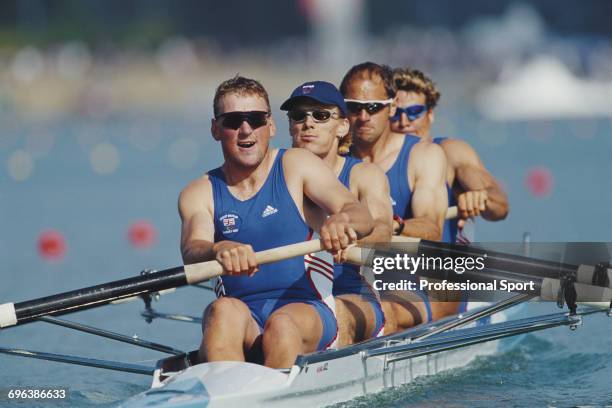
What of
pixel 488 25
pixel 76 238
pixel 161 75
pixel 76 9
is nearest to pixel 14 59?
pixel 161 75

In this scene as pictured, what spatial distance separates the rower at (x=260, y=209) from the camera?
6820 millimetres

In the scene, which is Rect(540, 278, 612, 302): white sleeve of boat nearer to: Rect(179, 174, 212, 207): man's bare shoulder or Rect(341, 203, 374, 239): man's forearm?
Rect(341, 203, 374, 239): man's forearm

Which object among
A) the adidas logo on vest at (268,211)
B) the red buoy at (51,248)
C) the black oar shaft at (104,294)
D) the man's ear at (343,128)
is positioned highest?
the man's ear at (343,128)

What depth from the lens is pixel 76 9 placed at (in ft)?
222

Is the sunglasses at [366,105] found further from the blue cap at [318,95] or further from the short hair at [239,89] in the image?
the short hair at [239,89]

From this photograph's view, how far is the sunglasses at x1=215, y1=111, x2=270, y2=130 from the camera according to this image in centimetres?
688

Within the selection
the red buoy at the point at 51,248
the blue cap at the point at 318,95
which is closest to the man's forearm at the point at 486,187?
the blue cap at the point at 318,95

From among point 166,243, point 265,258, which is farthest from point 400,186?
point 166,243

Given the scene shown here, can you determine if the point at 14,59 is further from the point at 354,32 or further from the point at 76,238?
the point at 76,238

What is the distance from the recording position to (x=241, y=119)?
688cm

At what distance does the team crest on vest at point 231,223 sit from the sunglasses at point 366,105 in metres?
2.05

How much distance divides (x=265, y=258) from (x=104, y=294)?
0.99 m

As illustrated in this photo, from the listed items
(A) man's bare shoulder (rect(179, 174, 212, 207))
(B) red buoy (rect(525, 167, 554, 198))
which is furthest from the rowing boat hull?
(B) red buoy (rect(525, 167, 554, 198))

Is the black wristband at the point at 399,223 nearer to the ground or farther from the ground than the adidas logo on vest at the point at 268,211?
nearer to the ground
